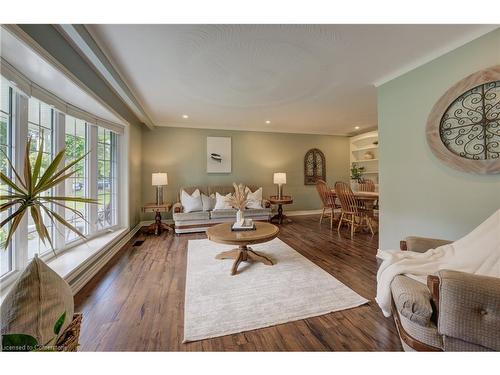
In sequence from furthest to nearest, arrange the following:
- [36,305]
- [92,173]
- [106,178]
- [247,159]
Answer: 1. [247,159]
2. [106,178]
3. [92,173]
4. [36,305]

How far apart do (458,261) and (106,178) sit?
4418 millimetres

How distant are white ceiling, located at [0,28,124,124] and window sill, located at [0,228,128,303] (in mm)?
1589

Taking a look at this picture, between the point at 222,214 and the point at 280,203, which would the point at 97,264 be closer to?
the point at 222,214

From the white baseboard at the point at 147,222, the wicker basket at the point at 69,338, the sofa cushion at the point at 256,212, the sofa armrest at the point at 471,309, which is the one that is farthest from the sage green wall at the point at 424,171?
the white baseboard at the point at 147,222

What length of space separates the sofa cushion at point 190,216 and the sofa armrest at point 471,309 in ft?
12.4

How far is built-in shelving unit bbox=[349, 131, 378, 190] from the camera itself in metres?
5.50

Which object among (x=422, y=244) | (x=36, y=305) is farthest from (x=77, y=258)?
(x=422, y=244)

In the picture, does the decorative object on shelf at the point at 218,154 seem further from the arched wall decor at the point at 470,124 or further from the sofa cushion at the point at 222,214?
the arched wall decor at the point at 470,124

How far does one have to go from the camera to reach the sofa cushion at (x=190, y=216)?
4.02 metres

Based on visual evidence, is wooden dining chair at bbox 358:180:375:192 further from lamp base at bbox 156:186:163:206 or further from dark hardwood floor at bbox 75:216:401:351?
lamp base at bbox 156:186:163:206

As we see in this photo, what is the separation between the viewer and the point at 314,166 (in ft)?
19.7
